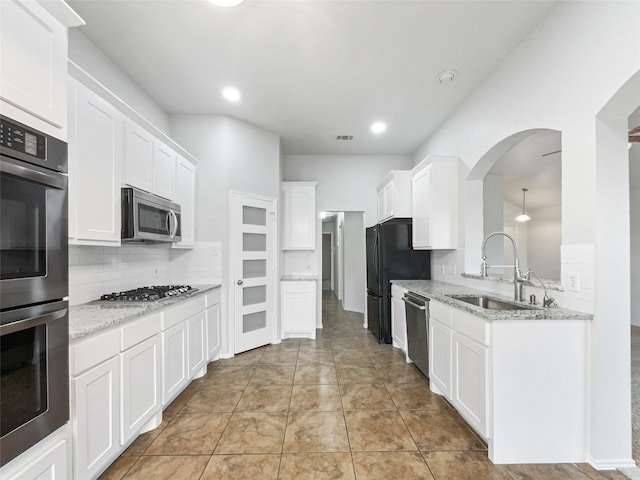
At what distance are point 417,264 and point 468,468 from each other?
261cm

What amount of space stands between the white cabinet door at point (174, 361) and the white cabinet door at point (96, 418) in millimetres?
529

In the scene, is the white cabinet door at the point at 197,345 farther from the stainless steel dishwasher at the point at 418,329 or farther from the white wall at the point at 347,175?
the white wall at the point at 347,175

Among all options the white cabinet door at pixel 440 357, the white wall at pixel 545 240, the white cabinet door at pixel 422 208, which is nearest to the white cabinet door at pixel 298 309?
the white cabinet door at pixel 422 208

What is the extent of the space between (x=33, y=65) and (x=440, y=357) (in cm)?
301

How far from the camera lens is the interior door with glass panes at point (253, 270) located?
149 inches

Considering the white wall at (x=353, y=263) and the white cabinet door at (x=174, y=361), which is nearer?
the white cabinet door at (x=174, y=361)

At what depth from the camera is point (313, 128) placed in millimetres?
4180

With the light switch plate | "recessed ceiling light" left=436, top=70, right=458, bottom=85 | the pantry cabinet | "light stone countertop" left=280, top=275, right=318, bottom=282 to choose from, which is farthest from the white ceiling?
"light stone countertop" left=280, top=275, right=318, bottom=282

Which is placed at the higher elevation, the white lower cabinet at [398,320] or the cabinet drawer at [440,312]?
the cabinet drawer at [440,312]

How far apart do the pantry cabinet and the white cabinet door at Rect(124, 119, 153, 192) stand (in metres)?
1.06

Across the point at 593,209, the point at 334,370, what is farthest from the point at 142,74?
the point at 593,209

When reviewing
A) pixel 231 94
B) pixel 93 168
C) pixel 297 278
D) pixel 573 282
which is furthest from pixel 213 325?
pixel 573 282

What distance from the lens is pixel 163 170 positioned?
2.88 meters

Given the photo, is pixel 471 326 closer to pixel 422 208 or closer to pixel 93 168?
pixel 422 208
